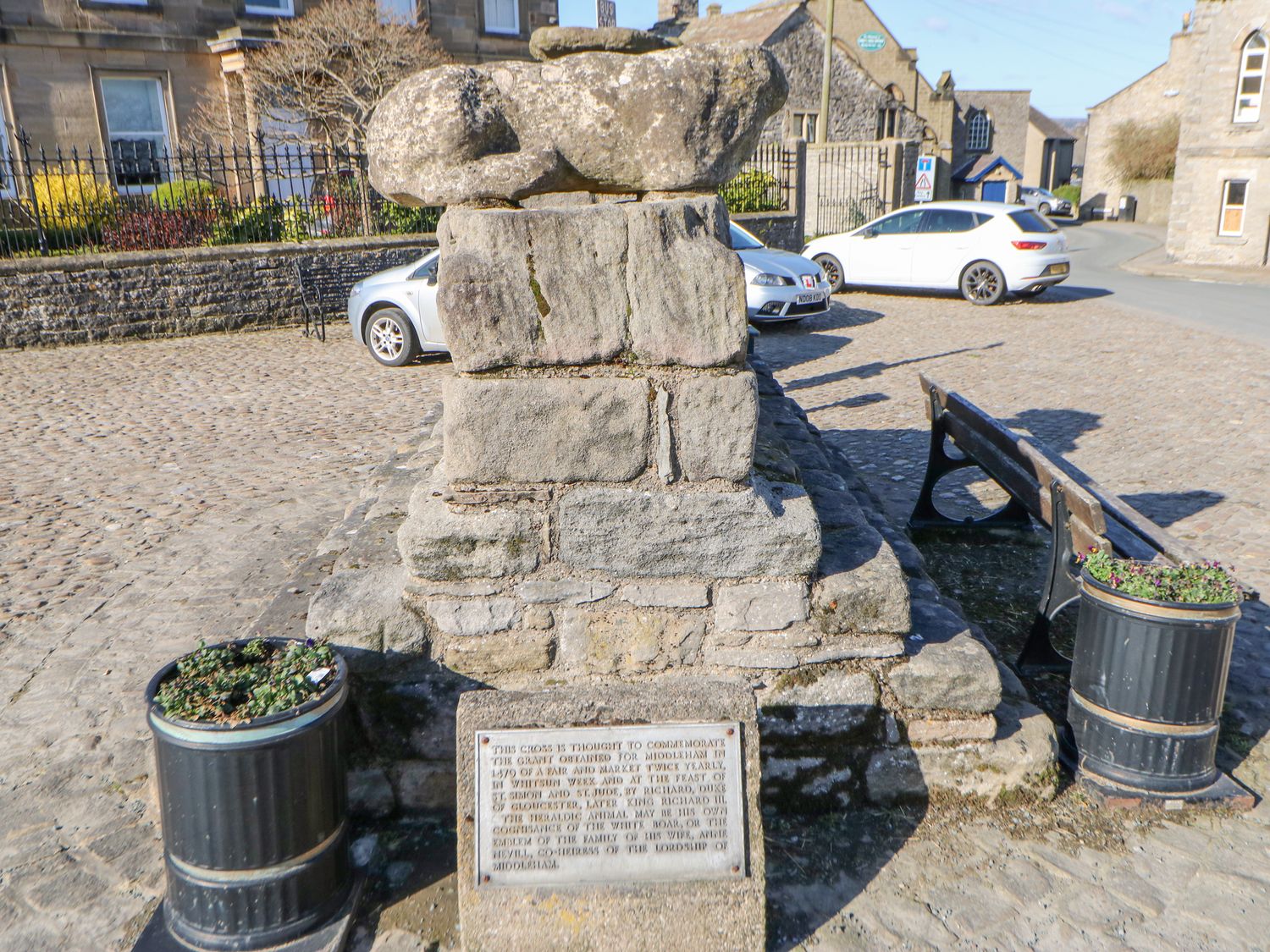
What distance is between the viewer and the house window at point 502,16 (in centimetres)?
2173

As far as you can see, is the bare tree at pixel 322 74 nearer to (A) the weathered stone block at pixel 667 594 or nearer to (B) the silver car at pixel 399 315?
(B) the silver car at pixel 399 315

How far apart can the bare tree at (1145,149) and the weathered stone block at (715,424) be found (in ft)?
139

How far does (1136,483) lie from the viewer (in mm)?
6742

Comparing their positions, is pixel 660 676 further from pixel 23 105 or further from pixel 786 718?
pixel 23 105

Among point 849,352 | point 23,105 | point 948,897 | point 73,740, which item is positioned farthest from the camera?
point 23,105

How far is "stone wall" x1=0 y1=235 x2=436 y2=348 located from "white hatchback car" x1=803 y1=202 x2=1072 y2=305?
7.15 m

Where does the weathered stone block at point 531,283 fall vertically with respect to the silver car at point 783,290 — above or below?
above

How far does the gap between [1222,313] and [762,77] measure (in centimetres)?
1427

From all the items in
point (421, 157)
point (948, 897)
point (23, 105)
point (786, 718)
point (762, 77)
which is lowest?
point (948, 897)

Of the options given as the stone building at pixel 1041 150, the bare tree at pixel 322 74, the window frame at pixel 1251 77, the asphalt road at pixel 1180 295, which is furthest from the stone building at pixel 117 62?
the stone building at pixel 1041 150

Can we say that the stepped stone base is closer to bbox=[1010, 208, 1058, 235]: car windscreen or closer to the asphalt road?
the asphalt road

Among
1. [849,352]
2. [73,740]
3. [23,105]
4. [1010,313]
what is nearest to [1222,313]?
[1010,313]

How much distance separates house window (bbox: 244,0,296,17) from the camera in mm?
18781

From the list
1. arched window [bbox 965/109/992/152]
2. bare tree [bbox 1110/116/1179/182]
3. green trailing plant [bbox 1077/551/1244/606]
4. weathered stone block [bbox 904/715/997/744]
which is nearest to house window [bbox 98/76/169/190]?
weathered stone block [bbox 904/715/997/744]
